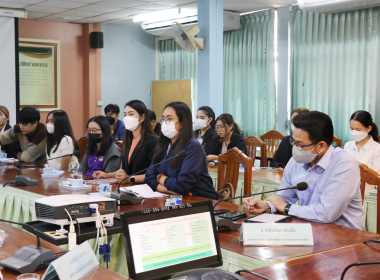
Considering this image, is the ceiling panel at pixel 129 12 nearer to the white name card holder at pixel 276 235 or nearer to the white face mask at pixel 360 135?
the white face mask at pixel 360 135

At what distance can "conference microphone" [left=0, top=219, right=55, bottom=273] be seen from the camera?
1.23m

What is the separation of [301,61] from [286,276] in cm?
512

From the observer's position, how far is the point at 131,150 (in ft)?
11.3

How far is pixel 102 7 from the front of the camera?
608cm

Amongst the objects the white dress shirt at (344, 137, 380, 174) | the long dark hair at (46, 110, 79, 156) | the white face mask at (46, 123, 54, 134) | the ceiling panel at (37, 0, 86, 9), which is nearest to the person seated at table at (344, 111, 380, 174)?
the white dress shirt at (344, 137, 380, 174)

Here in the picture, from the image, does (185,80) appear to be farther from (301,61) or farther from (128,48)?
(301,61)

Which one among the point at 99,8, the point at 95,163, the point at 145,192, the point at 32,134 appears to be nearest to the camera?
the point at 145,192

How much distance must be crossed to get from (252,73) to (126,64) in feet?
7.94

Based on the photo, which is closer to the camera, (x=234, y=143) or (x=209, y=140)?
(x=234, y=143)

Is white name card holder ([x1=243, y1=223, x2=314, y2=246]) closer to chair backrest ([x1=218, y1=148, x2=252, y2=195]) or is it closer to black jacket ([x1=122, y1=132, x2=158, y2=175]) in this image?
chair backrest ([x1=218, y1=148, x2=252, y2=195])

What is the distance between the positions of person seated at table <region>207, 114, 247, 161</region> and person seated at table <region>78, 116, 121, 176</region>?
127cm

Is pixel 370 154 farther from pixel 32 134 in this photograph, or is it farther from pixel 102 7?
pixel 102 7

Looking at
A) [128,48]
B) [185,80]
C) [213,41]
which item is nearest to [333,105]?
[213,41]

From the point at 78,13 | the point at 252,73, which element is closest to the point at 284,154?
the point at 252,73
